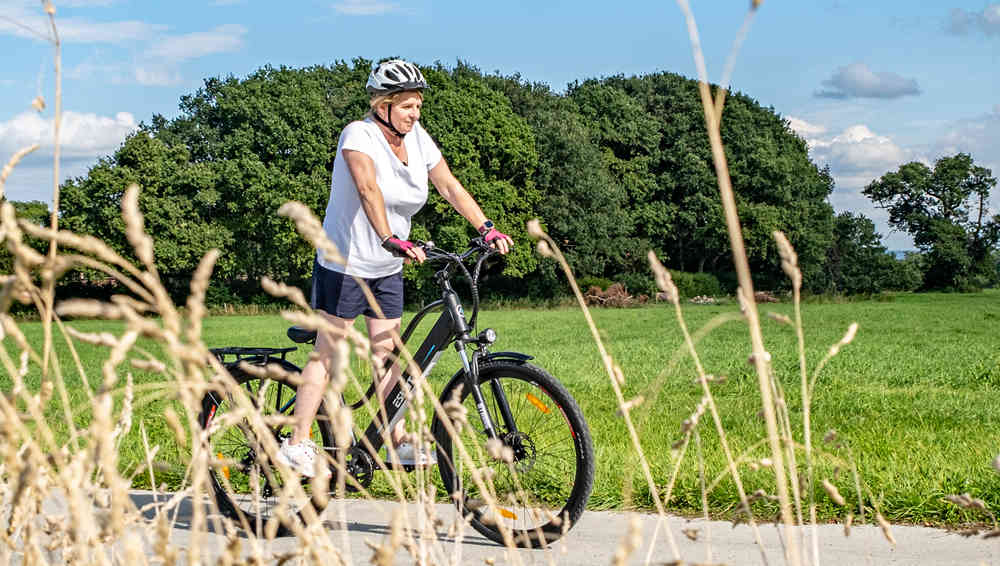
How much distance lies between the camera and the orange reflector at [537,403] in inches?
159

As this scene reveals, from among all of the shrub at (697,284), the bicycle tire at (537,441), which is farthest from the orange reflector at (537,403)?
the shrub at (697,284)

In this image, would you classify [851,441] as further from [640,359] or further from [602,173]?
[602,173]

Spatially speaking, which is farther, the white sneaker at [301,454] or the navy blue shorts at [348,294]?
the navy blue shorts at [348,294]

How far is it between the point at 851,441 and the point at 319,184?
35.7 meters

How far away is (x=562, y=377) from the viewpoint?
41.2 ft

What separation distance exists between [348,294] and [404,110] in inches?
34.6

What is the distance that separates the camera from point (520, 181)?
4556 cm

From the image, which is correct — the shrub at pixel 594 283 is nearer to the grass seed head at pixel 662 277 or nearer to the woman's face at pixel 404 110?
the woman's face at pixel 404 110

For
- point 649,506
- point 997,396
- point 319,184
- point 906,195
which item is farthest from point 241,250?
point 906,195

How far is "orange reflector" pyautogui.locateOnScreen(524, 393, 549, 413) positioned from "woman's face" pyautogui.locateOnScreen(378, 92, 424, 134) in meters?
1.34

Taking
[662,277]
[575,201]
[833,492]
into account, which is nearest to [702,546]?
[833,492]

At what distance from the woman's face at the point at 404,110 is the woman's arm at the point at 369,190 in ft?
0.80

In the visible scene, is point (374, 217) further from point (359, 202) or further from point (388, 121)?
point (388, 121)

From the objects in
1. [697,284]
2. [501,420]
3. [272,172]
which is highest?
[272,172]
